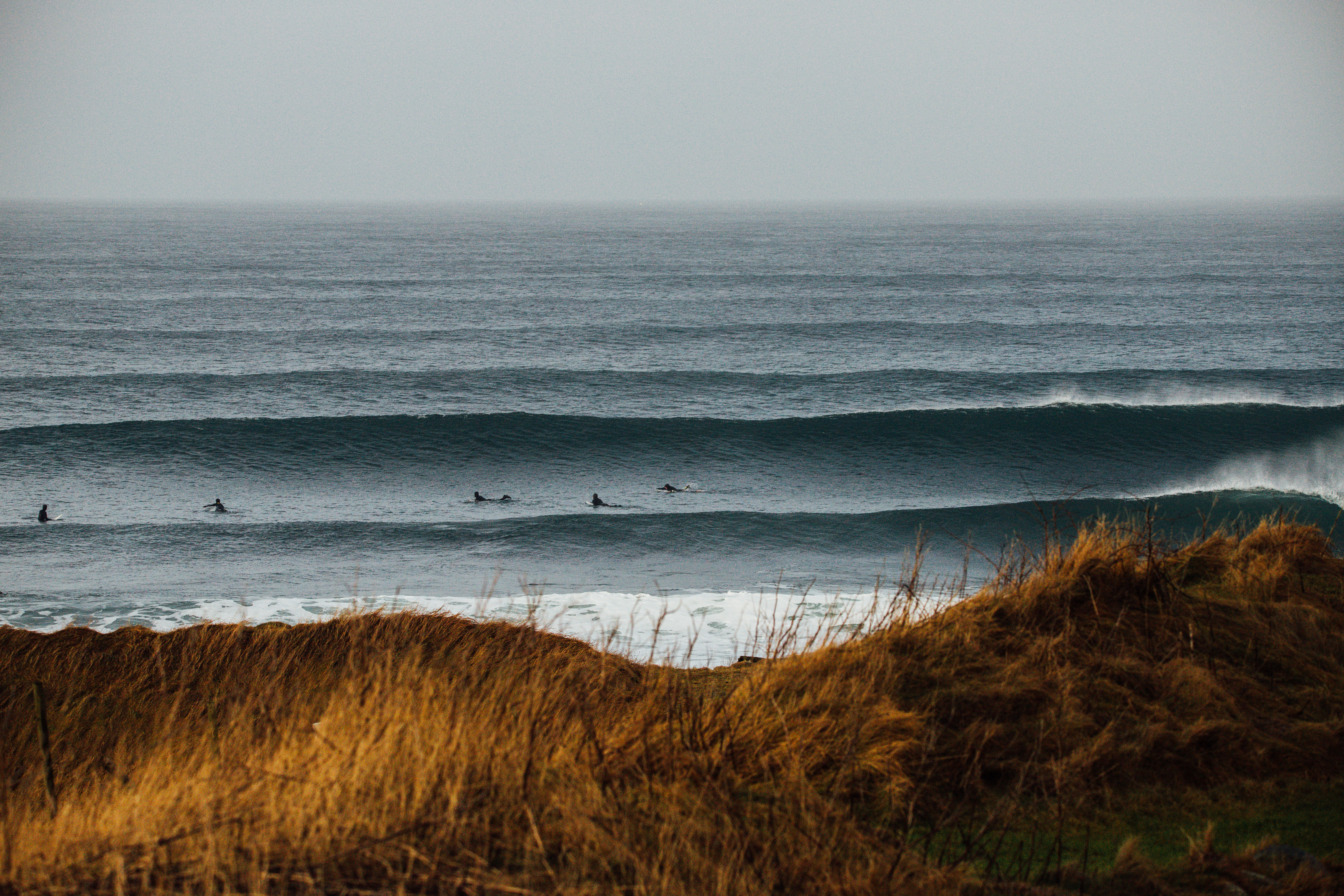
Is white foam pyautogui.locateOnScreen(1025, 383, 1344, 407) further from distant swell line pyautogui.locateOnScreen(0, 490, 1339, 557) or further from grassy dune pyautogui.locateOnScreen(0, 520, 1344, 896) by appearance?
grassy dune pyautogui.locateOnScreen(0, 520, 1344, 896)

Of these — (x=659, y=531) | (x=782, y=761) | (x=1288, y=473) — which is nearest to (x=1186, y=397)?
(x=1288, y=473)

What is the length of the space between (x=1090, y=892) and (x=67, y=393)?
3280 centimetres

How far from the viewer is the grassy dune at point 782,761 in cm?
328

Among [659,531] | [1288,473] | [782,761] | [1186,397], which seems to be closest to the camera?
[782,761]

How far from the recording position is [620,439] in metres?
25.5

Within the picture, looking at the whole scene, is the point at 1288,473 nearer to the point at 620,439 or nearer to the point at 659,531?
the point at 659,531

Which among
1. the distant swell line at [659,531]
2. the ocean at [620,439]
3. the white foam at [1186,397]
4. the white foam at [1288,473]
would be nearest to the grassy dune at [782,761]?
the ocean at [620,439]

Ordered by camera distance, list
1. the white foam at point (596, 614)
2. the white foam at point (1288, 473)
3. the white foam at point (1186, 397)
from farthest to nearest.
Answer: the white foam at point (1186, 397) < the white foam at point (1288, 473) < the white foam at point (596, 614)

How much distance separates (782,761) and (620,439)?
69.6 ft

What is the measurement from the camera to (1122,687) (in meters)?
5.34

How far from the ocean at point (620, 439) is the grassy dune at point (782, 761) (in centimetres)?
86

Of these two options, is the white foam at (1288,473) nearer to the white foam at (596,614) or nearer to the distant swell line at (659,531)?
the distant swell line at (659,531)

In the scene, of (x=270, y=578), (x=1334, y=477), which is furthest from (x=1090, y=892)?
(x=1334, y=477)

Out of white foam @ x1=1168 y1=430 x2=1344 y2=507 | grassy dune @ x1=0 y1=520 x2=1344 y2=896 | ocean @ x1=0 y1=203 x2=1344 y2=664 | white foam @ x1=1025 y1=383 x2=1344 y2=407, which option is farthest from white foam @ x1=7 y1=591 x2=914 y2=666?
white foam @ x1=1025 y1=383 x2=1344 y2=407
